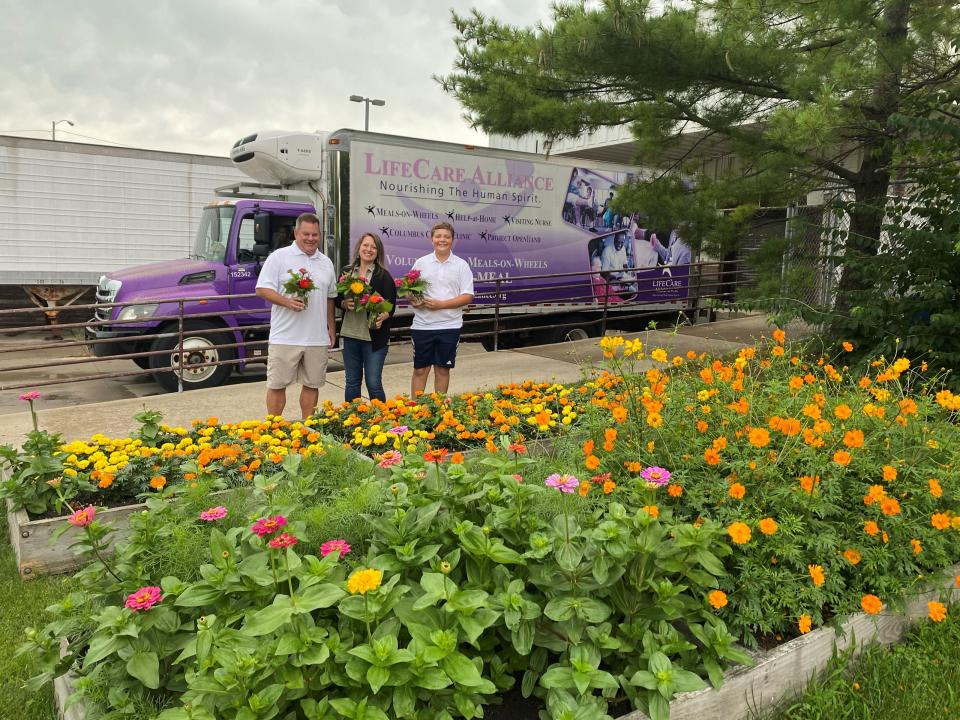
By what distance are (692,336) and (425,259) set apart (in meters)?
6.36

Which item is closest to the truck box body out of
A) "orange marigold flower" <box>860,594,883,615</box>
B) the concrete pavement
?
the concrete pavement

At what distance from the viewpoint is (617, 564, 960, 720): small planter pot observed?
2.14 meters

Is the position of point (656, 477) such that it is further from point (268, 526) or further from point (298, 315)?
point (298, 315)

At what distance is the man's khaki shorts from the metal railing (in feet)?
9.06

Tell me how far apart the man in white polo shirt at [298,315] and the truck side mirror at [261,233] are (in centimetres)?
407

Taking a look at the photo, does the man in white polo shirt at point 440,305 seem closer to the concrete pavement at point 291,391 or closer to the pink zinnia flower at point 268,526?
the concrete pavement at point 291,391

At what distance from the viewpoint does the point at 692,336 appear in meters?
10.9

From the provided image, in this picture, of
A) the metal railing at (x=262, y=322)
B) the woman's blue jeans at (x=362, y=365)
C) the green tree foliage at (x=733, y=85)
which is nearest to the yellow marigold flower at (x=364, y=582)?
the woman's blue jeans at (x=362, y=365)

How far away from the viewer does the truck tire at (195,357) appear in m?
8.55

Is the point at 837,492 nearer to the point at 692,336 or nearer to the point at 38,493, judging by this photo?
the point at 38,493

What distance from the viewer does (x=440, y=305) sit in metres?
5.70

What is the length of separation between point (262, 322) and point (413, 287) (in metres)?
4.49

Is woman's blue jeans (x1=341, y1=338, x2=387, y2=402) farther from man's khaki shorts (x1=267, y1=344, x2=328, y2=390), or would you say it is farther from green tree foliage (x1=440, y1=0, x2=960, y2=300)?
green tree foliage (x1=440, y1=0, x2=960, y2=300)

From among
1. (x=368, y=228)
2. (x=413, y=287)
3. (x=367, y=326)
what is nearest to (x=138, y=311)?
(x=368, y=228)
